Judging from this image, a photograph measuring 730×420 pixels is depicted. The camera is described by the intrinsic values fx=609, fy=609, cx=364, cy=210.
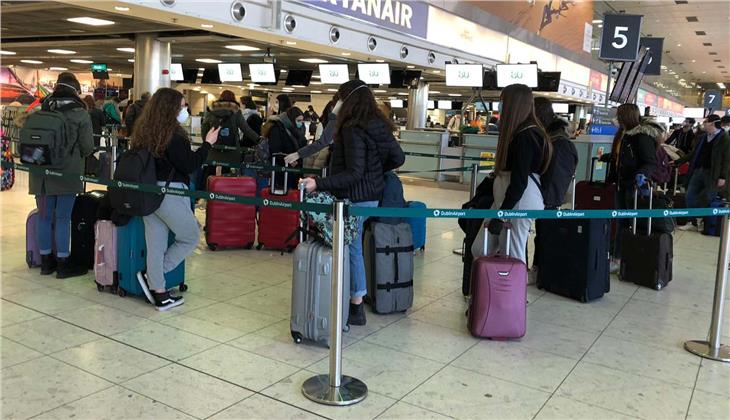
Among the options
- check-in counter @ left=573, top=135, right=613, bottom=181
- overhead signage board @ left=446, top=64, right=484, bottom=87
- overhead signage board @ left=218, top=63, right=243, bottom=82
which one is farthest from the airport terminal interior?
overhead signage board @ left=218, top=63, right=243, bottom=82

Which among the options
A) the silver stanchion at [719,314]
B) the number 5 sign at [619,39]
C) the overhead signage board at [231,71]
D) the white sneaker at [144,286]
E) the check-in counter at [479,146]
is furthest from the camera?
the overhead signage board at [231,71]

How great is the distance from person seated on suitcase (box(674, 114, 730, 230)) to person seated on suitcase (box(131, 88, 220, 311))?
20.9 ft

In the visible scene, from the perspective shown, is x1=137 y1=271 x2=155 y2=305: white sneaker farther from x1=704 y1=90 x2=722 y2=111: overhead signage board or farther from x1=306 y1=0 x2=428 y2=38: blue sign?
x1=704 y1=90 x2=722 y2=111: overhead signage board

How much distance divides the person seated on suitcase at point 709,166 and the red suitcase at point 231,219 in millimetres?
5713

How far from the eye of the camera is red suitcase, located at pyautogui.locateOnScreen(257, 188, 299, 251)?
6.00 meters

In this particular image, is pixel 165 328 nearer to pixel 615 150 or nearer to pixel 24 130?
pixel 24 130

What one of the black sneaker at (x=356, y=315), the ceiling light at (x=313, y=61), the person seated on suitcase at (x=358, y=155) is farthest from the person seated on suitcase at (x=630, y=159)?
the ceiling light at (x=313, y=61)

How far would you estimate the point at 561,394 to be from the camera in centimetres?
308

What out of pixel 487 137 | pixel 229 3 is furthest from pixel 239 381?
pixel 487 137

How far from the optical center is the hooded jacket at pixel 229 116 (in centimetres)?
789

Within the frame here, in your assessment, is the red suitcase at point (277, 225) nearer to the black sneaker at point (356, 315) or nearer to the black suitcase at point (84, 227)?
the black suitcase at point (84, 227)

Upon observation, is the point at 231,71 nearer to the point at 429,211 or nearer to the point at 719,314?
the point at 429,211

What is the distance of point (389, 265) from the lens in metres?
4.15

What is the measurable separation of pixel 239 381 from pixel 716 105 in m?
33.2
